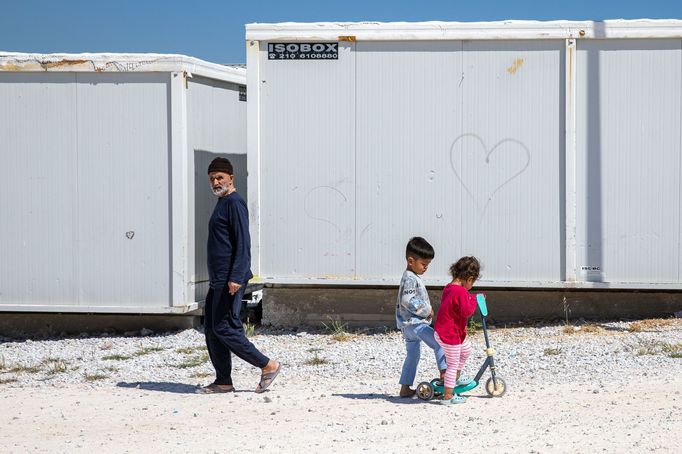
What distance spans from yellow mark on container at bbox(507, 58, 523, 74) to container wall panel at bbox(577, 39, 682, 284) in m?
0.55

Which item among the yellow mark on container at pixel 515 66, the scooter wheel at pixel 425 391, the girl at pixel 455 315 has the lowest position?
Answer: the scooter wheel at pixel 425 391

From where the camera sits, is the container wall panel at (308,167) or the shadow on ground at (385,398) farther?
the container wall panel at (308,167)

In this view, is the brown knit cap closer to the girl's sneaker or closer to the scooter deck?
the scooter deck

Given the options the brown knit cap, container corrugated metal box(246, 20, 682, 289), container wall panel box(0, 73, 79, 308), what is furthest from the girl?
container wall panel box(0, 73, 79, 308)

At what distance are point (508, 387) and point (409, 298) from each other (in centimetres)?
112

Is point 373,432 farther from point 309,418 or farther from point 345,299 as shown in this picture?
point 345,299

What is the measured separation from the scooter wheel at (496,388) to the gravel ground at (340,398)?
84 millimetres

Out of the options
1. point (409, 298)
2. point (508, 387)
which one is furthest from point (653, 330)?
point (409, 298)

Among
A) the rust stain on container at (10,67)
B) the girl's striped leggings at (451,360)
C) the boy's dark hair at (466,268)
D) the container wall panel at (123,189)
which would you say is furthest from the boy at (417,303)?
the rust stain on container at (10,67)

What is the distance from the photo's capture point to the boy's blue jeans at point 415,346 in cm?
734

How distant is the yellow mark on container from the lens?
10.4 m

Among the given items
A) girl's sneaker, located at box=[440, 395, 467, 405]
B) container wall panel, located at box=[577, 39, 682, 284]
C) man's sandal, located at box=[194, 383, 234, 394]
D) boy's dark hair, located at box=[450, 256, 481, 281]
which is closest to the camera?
boy's dark hair, located at box=[450, 256, 481, 281]

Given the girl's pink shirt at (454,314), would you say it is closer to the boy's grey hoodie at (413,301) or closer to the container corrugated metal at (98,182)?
the boy's grey hoodie at (413,301)

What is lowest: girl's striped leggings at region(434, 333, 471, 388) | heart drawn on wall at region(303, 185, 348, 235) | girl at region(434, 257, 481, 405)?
girl's striped leggings at region(434, 333, 471, 388)
